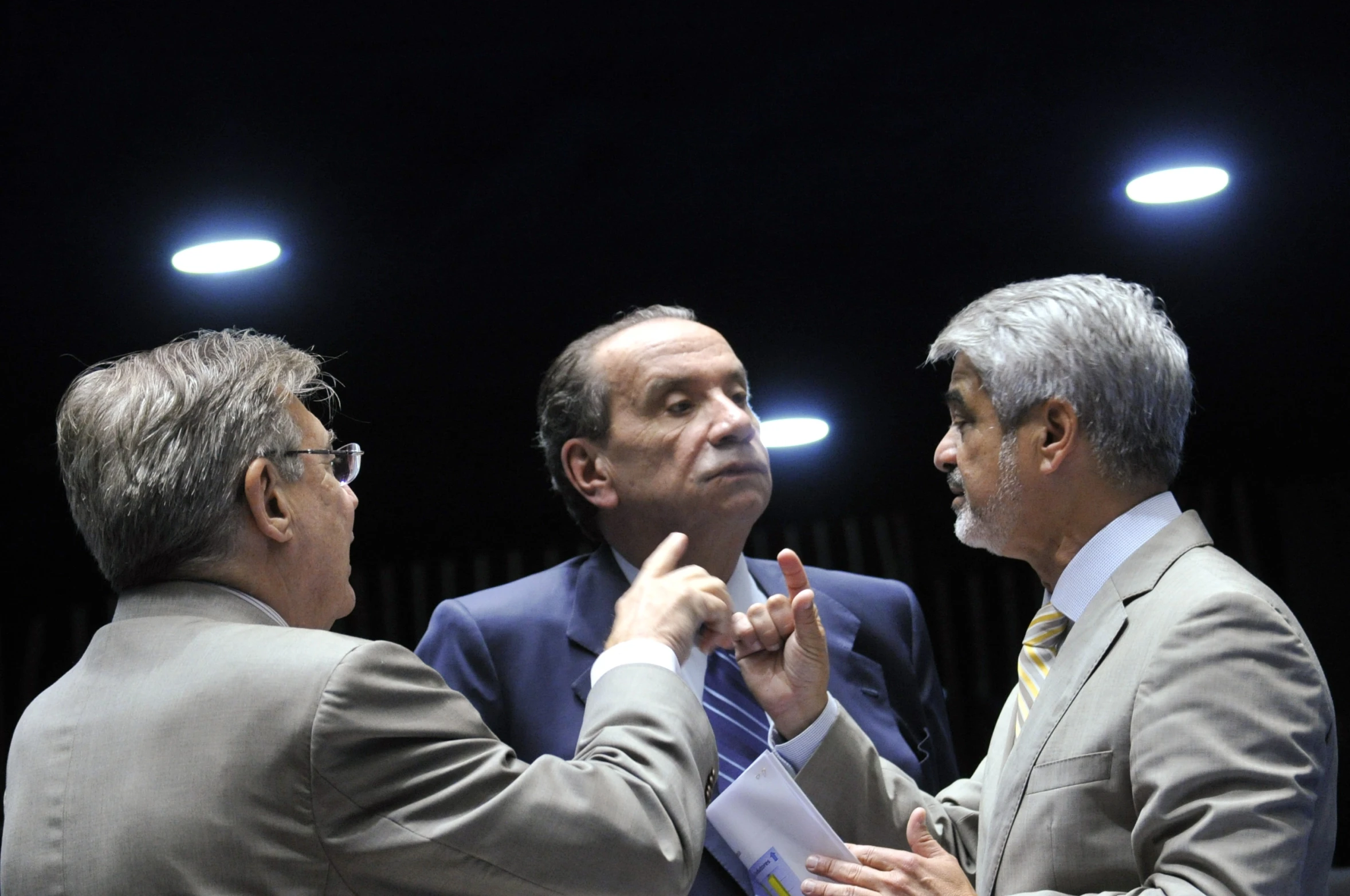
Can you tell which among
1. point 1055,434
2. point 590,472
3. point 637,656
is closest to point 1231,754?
point 1055,434

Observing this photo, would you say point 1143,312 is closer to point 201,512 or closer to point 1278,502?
point 201,512

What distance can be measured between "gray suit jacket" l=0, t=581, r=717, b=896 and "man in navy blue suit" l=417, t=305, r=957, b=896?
2.80ft

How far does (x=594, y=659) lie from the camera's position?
2578 mm

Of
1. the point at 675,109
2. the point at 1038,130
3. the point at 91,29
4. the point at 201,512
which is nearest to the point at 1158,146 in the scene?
the point at 1038,130

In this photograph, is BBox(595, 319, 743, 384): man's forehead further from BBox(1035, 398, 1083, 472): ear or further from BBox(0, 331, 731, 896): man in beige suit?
BBox(0, 331, 731, 896): man in beige suit

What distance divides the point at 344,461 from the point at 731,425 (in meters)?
0.89

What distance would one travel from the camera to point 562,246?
4148 mm

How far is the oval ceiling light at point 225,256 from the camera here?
396cm

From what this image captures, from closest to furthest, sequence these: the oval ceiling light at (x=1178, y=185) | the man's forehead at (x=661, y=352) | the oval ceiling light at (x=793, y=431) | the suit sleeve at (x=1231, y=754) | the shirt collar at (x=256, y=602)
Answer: the suit sleeve at (x=1231, y=754)
the shirt collar at (x=256, y=602)
the man's forehead at (x=661, y=352)
the oval ceiling light at (x=1178, y=185)
the oval ceiling light at (x=793, y=431)

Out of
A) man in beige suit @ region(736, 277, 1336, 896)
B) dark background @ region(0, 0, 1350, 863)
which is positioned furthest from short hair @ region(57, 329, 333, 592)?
dark background @ region(0, 0, 1350, 863)

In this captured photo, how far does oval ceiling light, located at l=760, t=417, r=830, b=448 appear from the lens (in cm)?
529

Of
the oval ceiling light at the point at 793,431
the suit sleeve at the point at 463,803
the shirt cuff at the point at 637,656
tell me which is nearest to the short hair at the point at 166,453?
the suit sleeve at the point at 463,803

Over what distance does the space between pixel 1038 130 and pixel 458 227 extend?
1.61 m

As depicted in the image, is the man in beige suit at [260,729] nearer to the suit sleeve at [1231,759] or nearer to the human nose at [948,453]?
the suit sleeve at [1231,759]
